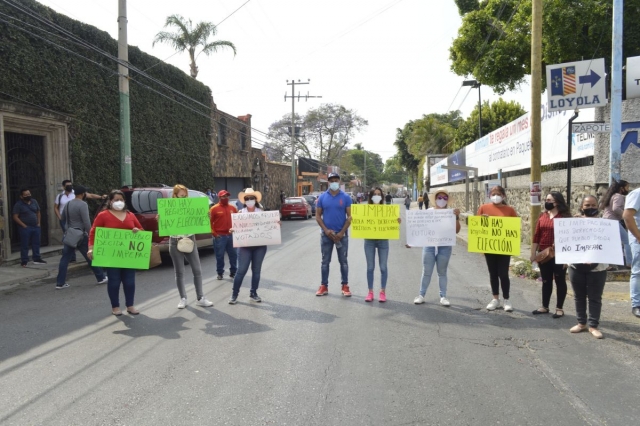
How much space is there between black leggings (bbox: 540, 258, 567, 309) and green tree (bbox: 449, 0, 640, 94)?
39.8 ft

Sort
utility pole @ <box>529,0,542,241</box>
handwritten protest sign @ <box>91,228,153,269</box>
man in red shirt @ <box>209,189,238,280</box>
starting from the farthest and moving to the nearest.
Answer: utility pole @ <box>529,0,542,241</box> < man in red shirt @ <box>209,189,238,280</box> < handwritten protest sign @ <box>91,228,153,269</box>

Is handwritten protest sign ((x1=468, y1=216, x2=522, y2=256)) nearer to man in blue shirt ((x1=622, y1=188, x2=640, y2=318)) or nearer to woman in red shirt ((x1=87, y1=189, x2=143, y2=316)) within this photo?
man in blue shirt ((x1=622, y1=188, x2=640, y2=318))

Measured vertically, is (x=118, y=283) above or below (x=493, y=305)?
above

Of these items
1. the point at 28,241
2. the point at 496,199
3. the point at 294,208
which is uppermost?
the point at 496,199

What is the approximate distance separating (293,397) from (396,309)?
10.3ft

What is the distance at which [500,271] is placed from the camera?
267 inches

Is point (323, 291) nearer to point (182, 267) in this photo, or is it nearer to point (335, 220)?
point (335, 220)

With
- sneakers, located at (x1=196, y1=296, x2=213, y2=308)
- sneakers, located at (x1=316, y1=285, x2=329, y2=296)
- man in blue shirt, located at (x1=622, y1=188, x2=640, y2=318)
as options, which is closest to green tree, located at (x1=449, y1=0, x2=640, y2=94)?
man in blue shirt, located at (x1=622, y1=188, x2=640, y2=318)

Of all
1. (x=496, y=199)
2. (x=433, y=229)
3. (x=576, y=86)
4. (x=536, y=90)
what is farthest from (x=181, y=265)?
(x=576, y=86)

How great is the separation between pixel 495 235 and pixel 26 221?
950 cm

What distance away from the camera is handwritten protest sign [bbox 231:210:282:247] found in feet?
23.9

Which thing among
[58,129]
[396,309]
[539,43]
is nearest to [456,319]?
[396,309]

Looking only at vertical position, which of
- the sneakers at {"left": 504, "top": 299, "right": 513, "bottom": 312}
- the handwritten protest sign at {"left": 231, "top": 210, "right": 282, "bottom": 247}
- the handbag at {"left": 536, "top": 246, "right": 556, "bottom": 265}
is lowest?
the sneakers at {"left": 504, "top": 299, "right": 513, "bottom": 312}

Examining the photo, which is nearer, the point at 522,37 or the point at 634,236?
the point at 634,236
